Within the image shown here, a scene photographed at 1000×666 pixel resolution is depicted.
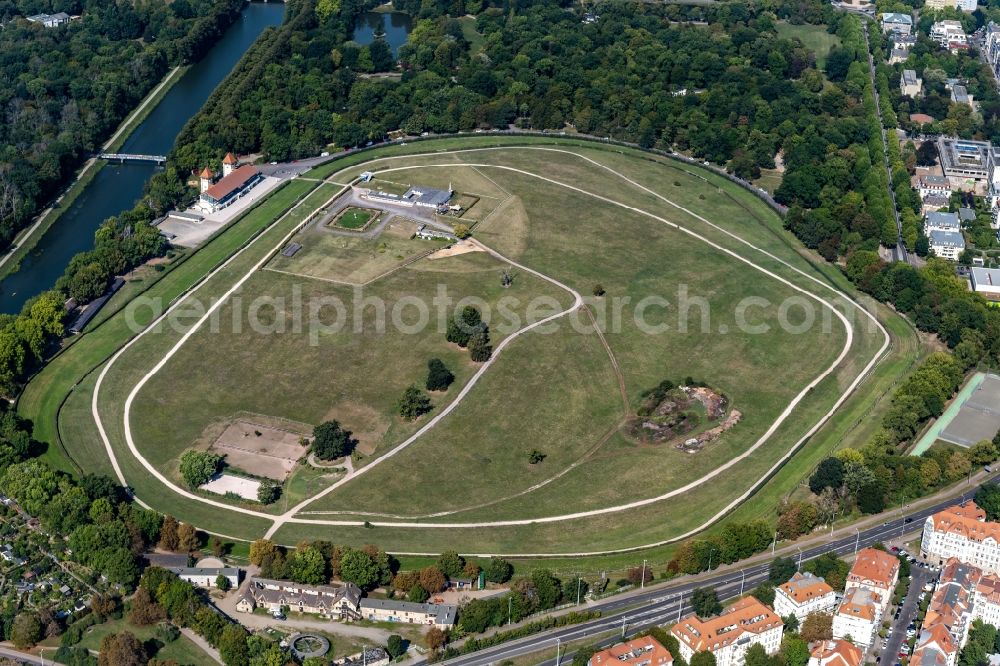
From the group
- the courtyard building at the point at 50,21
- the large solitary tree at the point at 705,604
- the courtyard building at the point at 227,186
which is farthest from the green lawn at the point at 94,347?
the courtyard building at the point at 50,21

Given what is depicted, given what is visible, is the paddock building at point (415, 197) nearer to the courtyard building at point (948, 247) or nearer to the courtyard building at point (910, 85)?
the courtyard building at point (948, 247)

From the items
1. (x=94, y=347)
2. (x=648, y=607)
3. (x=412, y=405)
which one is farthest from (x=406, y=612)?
(x=94, y=347)

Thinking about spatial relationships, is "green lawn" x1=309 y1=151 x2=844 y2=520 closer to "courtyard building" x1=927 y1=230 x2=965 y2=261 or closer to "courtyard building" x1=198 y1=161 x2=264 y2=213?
"courtyard building" x1=927 y1=230 x2=965 y2=261

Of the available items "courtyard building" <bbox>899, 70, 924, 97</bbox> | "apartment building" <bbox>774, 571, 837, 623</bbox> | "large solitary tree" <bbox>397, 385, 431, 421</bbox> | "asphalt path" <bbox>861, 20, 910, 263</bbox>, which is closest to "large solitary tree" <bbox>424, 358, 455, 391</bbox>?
"large solitary tree" <bbox>397, 385, 431, 421</bbox>

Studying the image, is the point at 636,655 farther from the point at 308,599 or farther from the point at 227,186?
the point at 227,186

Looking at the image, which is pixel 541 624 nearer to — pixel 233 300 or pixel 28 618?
pixel 28 618

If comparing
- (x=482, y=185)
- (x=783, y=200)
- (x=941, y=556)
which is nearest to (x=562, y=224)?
(x=482, y=185)

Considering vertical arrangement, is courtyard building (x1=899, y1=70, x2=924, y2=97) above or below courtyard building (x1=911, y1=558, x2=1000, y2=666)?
above
